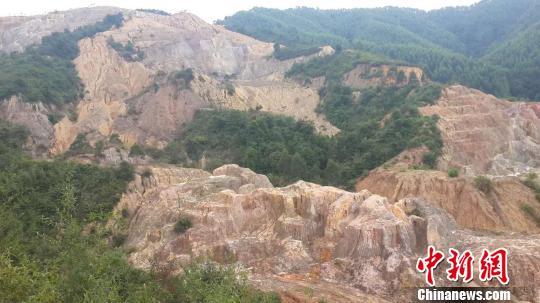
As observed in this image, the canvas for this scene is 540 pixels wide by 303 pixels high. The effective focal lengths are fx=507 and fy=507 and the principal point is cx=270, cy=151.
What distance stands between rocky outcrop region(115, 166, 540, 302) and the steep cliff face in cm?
2900

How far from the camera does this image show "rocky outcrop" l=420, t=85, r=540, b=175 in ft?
140

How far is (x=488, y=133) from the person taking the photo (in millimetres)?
45750

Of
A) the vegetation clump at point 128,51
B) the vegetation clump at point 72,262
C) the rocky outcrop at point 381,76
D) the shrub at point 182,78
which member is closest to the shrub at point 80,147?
the vegetation clump at point 72,262

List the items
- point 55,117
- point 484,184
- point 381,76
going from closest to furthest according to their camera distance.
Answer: point 484,184 → point 55,117 → point 381,76

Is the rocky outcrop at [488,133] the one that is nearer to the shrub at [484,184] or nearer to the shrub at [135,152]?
the shrub at [484,184]

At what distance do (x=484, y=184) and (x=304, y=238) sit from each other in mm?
16017

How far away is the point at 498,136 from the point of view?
4575 cm

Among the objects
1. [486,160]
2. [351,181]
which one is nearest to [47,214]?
[351,181]

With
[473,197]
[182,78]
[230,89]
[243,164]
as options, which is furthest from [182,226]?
[230,89]

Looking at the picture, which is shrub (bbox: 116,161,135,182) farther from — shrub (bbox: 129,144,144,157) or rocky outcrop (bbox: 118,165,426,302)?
shrub (bbox: 129,144,144,157)

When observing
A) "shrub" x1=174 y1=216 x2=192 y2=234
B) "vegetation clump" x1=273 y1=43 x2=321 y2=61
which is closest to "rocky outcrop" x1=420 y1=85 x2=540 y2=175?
"shrub" x1=174 y1=216 x2=192 y2=234

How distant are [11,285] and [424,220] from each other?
57.8 feet

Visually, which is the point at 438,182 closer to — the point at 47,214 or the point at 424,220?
the point at 424,220
